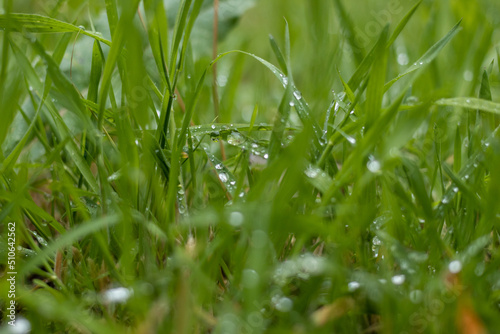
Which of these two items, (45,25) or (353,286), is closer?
(353,286)

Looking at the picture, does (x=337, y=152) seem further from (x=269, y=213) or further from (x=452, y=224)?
(x=269, y=213)

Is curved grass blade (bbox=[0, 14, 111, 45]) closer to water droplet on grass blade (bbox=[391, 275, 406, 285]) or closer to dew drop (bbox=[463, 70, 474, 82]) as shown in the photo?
water droplet on grass blade (bbox=[391, 275, 406, 285])

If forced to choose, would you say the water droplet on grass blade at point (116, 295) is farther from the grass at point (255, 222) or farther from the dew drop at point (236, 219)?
the dew drop at point (236, 219)

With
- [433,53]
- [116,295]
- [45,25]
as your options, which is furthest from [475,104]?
[45,25]

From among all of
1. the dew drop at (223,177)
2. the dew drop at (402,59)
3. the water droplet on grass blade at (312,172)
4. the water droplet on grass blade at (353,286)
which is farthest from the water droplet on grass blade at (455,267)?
the dew drop at (402,59)

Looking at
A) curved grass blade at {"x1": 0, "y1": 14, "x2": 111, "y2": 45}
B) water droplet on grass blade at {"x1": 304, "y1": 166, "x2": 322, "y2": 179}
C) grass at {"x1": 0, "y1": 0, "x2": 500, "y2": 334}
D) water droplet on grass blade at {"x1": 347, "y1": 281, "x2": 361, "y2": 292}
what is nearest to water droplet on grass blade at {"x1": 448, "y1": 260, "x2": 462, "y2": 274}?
grass at {"x1": 0, "y1": 0, "x2": 500, "y2": 334}

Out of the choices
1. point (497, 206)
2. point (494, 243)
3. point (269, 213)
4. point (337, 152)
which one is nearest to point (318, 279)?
point (269, 213)

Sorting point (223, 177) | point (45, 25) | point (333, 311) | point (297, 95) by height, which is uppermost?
point (45, 25)

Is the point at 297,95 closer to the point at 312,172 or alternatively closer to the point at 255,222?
the point at 312,172

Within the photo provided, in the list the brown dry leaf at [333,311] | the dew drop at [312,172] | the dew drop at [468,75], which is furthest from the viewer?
the dew drop at [468,75]
